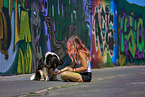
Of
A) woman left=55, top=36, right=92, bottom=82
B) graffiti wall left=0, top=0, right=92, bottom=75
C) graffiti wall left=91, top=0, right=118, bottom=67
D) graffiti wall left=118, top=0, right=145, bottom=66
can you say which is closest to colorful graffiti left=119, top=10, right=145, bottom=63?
graffiti wall left=118, top=0, right=145, bottom=66

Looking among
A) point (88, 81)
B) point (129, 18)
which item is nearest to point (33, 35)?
point (88, 81)

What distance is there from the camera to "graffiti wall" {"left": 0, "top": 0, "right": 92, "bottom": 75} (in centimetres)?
1474

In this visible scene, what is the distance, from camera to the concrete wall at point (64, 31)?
1501cm

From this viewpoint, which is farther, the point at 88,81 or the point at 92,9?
the point at 92,9

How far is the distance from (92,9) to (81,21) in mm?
1865

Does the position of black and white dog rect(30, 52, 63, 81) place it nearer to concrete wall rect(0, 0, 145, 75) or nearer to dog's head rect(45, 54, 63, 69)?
dog's head rect(45, 54, 63, 69)

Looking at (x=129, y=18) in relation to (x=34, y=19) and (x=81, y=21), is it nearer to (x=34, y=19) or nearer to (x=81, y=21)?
(x=81, y=21)

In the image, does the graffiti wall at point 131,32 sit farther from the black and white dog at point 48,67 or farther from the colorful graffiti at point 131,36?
the black and white dog at point 48,67

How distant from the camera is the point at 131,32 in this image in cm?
2762

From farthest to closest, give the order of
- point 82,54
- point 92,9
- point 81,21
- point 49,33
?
point 92,9, point 81,21, point 49,33, point 82,54

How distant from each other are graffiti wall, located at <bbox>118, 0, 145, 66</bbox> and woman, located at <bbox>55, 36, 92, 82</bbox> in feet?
45.6

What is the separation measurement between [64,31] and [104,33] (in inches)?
201

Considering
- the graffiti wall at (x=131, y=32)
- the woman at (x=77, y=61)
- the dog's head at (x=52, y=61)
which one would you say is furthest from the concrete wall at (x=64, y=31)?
the woman at (x=77, y=61)

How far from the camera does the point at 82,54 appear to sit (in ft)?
38.1
